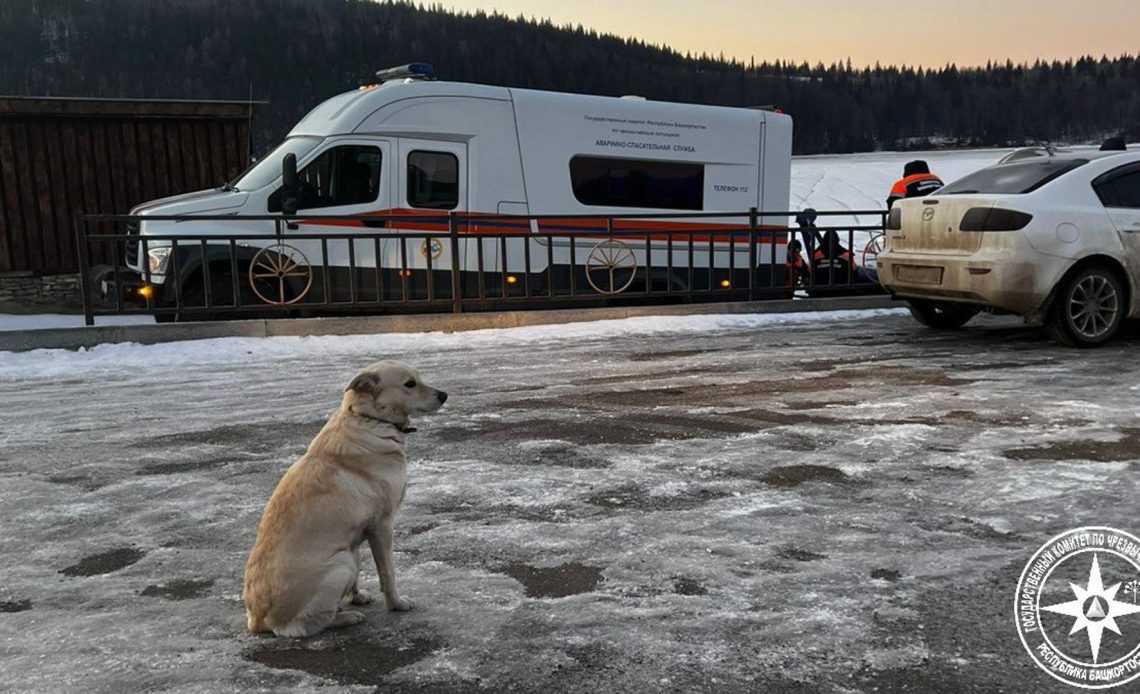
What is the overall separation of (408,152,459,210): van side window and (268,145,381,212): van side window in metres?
0.47

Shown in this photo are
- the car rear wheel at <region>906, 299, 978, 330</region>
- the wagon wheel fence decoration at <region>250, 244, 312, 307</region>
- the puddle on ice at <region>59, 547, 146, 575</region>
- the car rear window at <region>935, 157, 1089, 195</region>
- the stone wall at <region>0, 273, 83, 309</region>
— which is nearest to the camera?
the puddle on ice at <region>59, 547, 146, 575</region>

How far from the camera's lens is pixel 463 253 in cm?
1168

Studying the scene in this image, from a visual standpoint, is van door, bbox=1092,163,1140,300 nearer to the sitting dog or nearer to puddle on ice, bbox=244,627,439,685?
the sitting dog

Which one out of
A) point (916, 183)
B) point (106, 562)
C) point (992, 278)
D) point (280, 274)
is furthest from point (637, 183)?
point (106, 562)

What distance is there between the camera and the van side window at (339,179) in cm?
1090

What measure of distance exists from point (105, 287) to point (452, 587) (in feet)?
29.5

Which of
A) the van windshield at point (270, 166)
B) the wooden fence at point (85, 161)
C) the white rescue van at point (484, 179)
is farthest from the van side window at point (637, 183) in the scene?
the wooden fence at point (85, 161)

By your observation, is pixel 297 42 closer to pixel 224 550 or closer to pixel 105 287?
pixel 105 287

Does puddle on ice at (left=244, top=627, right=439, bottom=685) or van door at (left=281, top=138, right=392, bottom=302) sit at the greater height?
van door at (left=281, top=138, right=392, bottom=302)

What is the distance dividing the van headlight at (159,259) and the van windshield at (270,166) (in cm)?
147

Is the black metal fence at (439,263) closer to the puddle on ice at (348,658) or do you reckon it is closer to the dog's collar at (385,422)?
the dog's collar at (385,422)

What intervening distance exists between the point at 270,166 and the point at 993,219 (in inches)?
339

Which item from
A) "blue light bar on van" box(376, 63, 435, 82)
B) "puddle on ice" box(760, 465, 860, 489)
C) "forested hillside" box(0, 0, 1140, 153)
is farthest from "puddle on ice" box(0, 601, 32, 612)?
"forested hillside" box(0, 0, 1140, 153)

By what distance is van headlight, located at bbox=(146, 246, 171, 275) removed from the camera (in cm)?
1002
